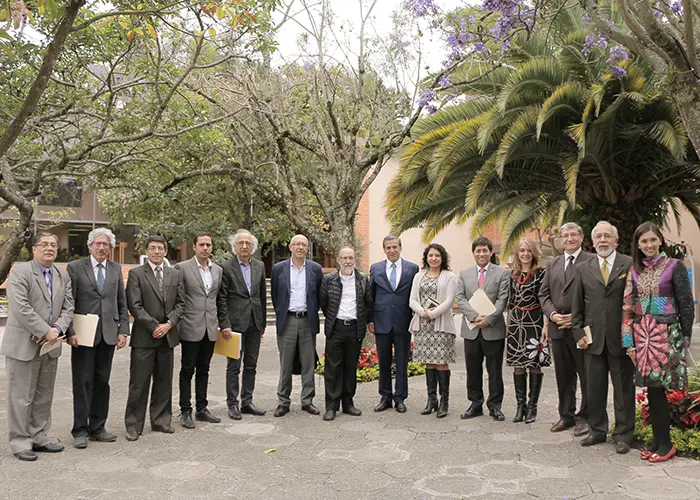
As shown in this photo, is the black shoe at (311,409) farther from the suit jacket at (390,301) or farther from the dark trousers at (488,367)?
the dark trousers at (488,367)

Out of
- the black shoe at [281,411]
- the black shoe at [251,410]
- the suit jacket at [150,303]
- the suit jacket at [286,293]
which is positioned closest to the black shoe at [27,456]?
the suit jacket at [150,303]

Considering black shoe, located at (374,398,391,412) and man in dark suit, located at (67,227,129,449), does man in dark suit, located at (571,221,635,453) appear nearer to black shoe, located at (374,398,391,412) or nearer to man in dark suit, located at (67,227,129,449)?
black shoe, located at (374,398,391,412)

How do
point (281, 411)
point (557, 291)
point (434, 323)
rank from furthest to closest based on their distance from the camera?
point (281, 411) < point (434, 323) < point (557, 291)

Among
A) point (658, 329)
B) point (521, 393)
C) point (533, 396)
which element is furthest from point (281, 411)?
point (658, 329)

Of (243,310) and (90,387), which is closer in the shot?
(90,387)

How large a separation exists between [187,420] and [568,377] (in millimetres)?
3694

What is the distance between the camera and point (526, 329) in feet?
19.8

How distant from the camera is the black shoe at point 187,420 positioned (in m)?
6.03

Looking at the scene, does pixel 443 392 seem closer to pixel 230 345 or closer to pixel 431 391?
pixel 431 391

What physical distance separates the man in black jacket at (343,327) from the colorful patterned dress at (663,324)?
8.99ft

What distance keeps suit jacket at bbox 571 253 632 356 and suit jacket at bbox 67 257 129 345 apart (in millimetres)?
4026

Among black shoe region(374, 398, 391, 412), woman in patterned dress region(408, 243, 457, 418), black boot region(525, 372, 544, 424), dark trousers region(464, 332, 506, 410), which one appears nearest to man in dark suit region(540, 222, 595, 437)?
black boot region(525, 372, 544, 424)

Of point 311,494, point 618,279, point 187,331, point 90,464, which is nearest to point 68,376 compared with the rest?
point 187,331

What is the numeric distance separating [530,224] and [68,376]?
8.80 meters
